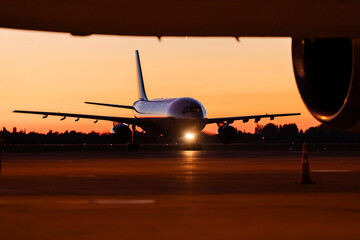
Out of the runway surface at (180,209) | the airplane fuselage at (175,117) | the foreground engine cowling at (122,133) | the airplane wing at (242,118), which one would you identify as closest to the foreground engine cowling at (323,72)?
the runway surface at (180,209)

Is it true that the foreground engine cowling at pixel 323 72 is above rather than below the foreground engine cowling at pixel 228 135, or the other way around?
below

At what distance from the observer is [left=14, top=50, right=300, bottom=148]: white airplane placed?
153ft

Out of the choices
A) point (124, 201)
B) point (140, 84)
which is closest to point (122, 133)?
point (140, 84)

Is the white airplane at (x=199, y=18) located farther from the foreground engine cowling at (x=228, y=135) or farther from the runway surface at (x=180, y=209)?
the foreground engine cowling at (x=228, y=135)

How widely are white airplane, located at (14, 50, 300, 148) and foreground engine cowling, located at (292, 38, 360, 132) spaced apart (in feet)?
113

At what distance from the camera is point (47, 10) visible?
27.5 feet

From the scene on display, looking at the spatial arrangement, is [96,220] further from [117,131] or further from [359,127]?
[117,131]

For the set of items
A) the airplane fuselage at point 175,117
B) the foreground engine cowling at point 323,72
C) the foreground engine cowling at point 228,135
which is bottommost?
the foreground engine cowling at point 323,72

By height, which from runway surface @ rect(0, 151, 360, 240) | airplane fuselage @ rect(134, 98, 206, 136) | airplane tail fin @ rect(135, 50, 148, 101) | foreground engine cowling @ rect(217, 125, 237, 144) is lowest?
runway surface @ rect(0, 151, 360, 240)

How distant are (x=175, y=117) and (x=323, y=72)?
3561cm

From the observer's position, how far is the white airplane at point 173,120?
4678 cm

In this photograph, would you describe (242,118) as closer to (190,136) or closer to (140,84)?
(190,136)

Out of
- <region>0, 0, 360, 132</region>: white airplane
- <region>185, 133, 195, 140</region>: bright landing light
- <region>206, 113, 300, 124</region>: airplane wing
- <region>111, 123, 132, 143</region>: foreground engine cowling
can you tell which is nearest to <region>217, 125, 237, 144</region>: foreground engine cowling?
<region>185, 133, 195, 140</region>: bright landing light

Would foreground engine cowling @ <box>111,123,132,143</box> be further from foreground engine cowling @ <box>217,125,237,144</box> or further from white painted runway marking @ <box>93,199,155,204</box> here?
white painted runway marking @ <box>93,199,155,204</box>
